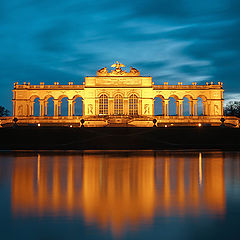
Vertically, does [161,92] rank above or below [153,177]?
above

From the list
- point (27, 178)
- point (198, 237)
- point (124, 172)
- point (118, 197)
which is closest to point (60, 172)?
point (27, 178)

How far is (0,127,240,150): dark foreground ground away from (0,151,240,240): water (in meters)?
23.7

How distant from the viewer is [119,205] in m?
11.3

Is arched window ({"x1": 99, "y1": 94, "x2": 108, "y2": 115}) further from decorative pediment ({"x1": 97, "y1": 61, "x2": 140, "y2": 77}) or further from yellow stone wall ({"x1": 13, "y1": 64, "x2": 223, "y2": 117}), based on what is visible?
decorative pediment ({"x1": 97, "y1": 61, "x2": 140, "y2": 77})

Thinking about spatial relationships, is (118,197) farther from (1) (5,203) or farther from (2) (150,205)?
(1) (5,203)

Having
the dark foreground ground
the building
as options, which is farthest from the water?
the building

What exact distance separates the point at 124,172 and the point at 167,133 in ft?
104

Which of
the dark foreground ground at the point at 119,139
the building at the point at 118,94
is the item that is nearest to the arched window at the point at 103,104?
the building at the point at 118,94

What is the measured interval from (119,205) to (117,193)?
205cm

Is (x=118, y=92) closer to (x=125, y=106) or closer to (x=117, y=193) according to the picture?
(x=125, y=106)

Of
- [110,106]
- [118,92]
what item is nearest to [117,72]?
[118,92]

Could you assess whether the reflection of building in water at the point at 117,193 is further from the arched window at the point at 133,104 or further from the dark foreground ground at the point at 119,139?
the arched window at the point at 133,104

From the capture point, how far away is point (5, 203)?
38.0ft

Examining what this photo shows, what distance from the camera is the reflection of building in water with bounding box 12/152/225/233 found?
1030 cm
